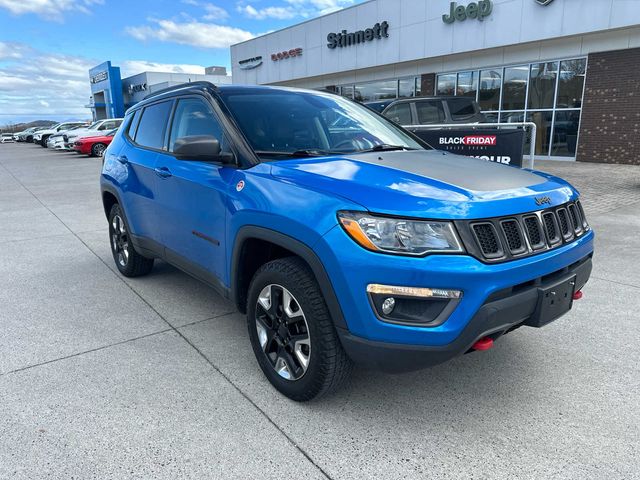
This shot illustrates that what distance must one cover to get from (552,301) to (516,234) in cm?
40

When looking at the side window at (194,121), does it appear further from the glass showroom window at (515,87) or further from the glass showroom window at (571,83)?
the glass showroom window at (515,87)

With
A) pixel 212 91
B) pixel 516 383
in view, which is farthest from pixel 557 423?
pixel 212 91

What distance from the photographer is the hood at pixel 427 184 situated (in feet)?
7.30

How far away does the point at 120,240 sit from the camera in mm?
5000

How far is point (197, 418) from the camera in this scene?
8.58ft

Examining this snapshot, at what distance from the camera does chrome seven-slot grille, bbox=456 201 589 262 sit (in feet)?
7.16

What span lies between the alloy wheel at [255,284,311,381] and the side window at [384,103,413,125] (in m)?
8.51

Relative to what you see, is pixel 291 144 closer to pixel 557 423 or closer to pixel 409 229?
pixel 409 229

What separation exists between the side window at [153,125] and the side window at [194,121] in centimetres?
20

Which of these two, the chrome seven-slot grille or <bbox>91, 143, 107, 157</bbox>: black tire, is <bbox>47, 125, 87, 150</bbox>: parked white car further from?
the chrome seven-slot grille

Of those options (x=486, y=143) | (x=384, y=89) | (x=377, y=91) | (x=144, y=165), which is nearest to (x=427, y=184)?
(x=144, y=165)

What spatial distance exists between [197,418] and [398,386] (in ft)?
3.88

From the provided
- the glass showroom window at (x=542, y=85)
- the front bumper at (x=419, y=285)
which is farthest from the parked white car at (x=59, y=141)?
the front bumper at (x=419, y=285)

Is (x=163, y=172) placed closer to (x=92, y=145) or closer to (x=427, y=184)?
(x=427, y=184)
